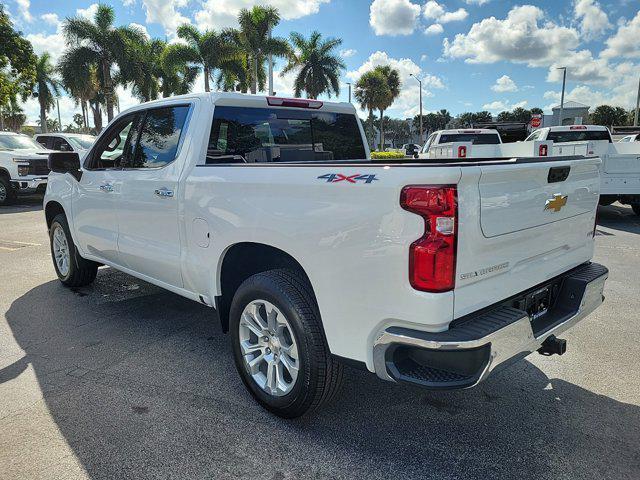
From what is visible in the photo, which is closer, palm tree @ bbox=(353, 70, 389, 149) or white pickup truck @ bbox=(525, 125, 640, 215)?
white pickup truck @ bbox=(525, 125, 640, 215)

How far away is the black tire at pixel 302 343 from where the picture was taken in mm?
2648

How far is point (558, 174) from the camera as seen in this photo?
8.91 ft

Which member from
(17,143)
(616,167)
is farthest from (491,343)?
(17,143)

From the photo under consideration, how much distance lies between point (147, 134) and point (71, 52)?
109ft

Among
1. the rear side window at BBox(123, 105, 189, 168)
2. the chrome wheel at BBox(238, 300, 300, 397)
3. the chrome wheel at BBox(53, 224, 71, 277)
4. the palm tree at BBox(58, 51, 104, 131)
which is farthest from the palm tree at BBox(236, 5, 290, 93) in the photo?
the chrome wheel at BBox(238, 300, 300, 397)

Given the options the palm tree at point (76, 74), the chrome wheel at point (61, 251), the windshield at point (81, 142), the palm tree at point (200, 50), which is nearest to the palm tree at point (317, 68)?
the palm tree at point (200, 50)

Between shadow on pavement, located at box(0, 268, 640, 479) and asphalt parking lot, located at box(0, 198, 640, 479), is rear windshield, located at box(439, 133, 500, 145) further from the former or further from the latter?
shadow on pavement, located at box(0, 268, 640, 479)

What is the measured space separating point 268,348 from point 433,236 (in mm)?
1368

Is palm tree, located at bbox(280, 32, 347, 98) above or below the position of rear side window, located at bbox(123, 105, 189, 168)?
above

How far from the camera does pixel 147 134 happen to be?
13.4ft

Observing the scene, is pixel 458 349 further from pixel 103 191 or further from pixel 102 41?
pixel 102 41

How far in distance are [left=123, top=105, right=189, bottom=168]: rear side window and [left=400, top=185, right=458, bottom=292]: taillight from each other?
219 cm

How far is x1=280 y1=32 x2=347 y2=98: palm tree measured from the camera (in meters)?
39.9

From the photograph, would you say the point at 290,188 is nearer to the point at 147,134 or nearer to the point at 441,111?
the point at 147,134
